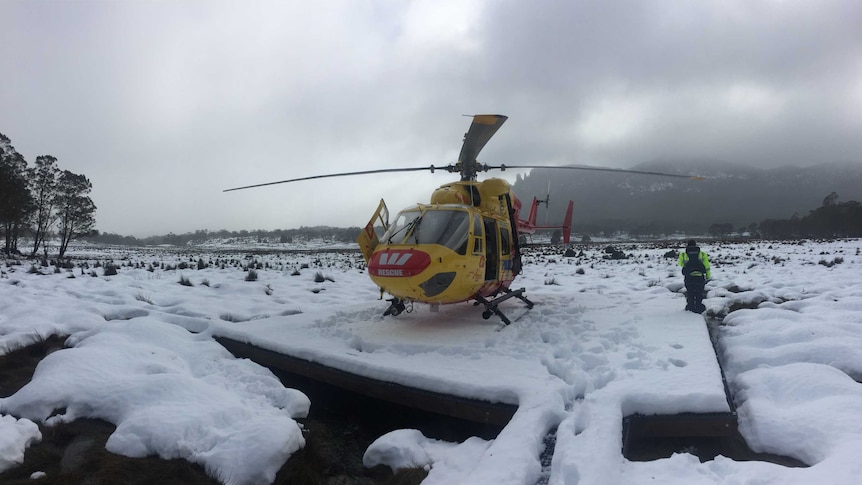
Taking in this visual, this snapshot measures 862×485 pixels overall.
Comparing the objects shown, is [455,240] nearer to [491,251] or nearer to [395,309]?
[491,251]

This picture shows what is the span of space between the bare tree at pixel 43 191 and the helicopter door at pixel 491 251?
154 feet

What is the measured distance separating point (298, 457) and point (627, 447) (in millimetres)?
3258

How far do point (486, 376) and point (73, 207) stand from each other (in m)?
52.5

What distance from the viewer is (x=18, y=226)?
1572 inches

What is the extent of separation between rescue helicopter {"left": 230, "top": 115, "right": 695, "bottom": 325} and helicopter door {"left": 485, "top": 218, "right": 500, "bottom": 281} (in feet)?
0.05

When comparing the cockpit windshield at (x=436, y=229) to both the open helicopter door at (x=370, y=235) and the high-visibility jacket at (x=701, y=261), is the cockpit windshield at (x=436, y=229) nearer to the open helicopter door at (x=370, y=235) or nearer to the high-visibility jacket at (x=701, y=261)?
the open helicopter door at (x=370, y=235)

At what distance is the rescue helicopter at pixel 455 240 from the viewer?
7.33m

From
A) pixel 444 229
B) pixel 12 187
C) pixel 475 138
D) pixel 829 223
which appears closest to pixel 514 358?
pixel 444 229

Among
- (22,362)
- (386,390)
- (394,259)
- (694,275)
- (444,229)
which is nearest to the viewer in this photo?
(386,390)

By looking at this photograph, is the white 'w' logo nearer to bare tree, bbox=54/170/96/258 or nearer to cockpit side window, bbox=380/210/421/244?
cockpit side window, bbox=380/210/421/244

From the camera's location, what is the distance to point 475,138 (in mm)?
8250

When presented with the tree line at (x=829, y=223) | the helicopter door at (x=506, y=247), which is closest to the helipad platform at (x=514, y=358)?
the helicopter door at (x=506, y=247)

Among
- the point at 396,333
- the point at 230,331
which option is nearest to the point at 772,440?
the point at 396,333

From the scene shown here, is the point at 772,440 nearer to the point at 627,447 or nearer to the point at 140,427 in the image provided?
the point at 627,447
